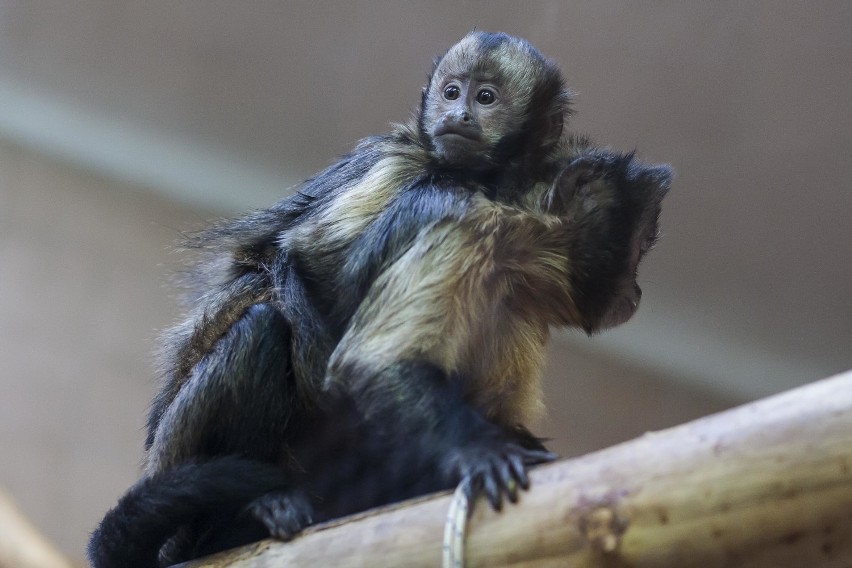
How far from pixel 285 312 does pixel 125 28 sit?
1615 millimetres

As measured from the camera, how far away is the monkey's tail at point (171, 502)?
1.50 meters

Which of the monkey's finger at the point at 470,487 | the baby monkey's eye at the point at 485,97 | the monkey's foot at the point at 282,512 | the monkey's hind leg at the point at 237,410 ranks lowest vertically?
the monkey's finger at the point at 470,487

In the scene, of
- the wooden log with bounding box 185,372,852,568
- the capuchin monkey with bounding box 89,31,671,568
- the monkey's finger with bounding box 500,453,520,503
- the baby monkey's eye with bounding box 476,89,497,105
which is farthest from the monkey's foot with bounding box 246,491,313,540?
the baby monkey's eye with bounding box 476,89,497,105

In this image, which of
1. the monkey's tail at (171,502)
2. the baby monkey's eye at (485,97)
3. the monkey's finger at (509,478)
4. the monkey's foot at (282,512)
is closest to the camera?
the monkey's finger at (509,478)

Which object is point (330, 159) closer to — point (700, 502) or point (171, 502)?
point (171, 502)

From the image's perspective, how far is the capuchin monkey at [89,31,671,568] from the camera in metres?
1.43

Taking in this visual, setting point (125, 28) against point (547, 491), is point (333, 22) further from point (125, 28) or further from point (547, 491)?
point (547, 491)

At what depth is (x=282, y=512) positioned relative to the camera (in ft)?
4.71

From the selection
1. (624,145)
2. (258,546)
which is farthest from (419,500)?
(624,145)

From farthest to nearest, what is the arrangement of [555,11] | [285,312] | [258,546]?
1. [555,11]
2. [285,312]
3. [258,546]

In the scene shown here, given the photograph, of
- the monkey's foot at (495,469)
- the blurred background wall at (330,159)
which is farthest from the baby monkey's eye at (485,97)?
the monkey's foot at (495,469)

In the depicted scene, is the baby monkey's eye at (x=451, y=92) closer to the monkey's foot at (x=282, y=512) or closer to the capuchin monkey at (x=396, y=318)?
the capuchin monkey at (x=396, y=318)

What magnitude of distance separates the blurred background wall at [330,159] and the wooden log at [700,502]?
105cm

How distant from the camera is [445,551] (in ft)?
3.75
